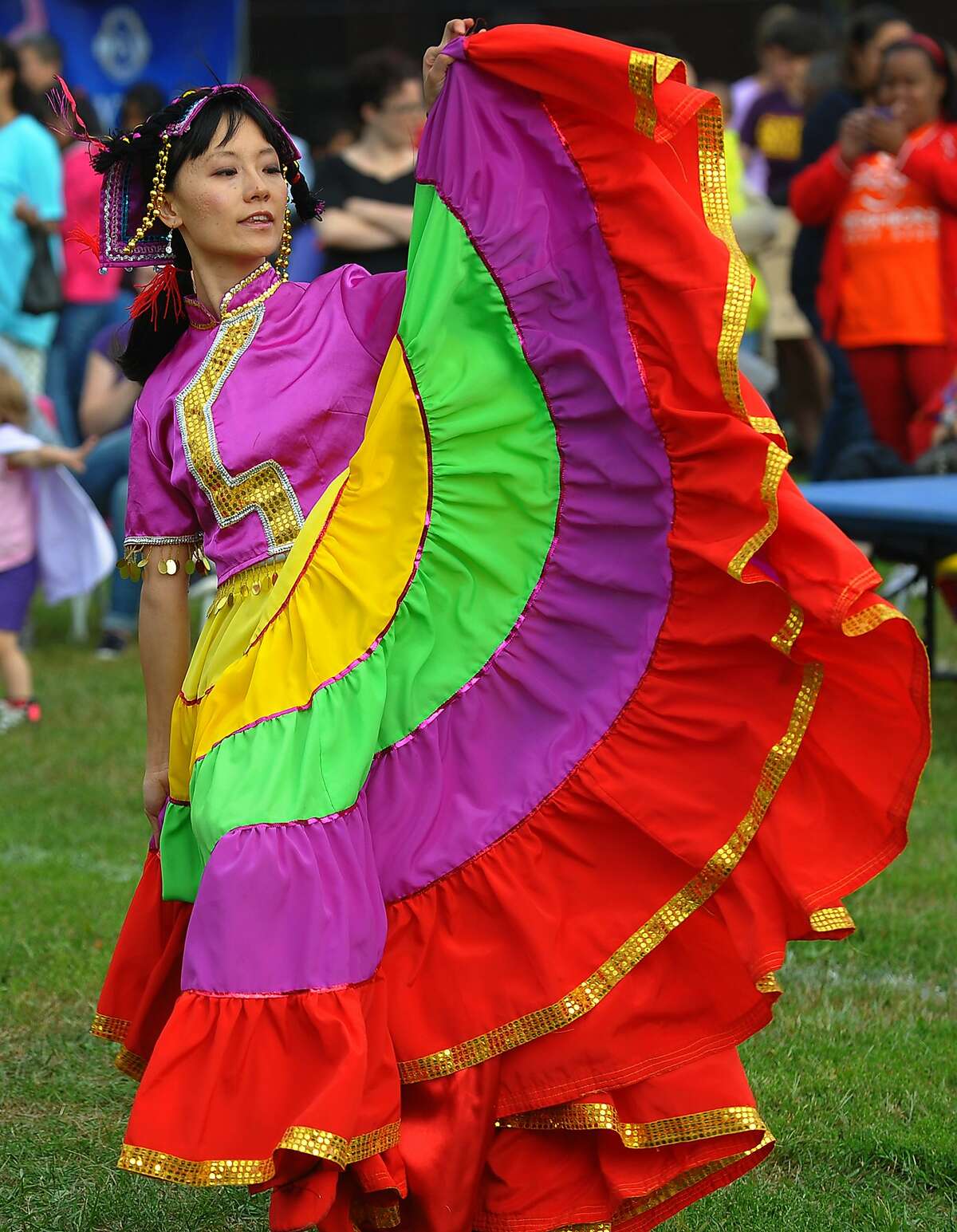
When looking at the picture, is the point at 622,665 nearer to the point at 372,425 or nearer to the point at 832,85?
the point at 372,425

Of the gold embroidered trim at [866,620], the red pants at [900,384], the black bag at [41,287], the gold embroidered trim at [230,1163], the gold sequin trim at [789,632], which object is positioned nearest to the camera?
the gold embroidered trim at [230,1163]

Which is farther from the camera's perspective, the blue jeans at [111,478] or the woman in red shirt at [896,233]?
the blue jeans at [111,478]

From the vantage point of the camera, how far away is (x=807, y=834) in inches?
112

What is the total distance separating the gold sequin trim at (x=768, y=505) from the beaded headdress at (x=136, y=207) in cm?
100

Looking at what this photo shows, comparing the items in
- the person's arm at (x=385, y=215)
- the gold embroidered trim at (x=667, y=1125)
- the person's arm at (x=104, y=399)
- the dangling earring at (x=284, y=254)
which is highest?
the dangling earring at (x=284, y=254)

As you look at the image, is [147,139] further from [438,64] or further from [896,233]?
[896,233]

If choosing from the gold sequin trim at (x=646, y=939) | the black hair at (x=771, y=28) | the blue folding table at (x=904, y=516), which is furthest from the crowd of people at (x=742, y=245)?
the gold sequin trim at (x=646, y=939)

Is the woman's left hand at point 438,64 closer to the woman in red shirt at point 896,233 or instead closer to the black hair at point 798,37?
the woman in red shirt at point 896,233

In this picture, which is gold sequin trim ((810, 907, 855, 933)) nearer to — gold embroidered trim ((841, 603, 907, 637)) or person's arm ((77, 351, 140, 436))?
gold embroidered trim ((841, 603, 907, 637))

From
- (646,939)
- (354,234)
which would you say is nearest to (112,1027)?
(646,939)

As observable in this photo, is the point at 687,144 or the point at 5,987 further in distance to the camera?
the point at 5,987

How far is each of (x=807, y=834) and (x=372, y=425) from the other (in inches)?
34.6

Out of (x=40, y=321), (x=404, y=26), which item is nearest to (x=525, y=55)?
(x=40, y=321)

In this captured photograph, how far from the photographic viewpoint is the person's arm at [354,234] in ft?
23.3
